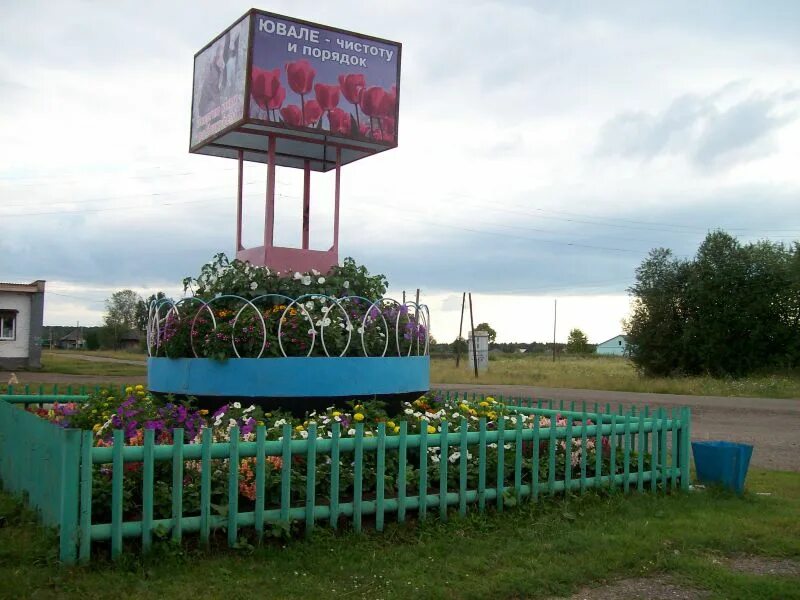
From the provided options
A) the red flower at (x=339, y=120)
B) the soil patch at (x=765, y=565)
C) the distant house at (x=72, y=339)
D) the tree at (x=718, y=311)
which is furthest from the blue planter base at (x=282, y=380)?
the distant house at (x=72, y=339)

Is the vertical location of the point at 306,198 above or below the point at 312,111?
below

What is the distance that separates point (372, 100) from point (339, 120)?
55cm

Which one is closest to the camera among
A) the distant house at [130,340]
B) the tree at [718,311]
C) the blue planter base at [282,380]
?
the blue planter base at [282,380]

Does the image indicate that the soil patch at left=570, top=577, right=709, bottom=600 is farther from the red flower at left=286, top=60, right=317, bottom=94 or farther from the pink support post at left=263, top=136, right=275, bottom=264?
the red flower at left=286, top=60, right=317, bottom=94

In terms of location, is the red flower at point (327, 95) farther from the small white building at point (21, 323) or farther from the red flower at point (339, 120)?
the small white building at point (21, 323)

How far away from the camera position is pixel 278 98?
29.0ft

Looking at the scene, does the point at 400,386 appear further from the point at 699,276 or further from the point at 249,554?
the point at 699,276

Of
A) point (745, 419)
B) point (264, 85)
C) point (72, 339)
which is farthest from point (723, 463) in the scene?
point (72, 339)

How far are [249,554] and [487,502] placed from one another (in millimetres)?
2176

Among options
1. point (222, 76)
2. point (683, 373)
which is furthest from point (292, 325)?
point (683, 373)

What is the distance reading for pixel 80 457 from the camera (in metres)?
4.82

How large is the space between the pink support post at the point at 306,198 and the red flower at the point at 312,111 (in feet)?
3.92

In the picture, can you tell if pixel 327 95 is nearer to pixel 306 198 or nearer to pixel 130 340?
pixel 306 198

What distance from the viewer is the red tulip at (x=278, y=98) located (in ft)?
28.9
